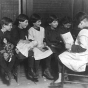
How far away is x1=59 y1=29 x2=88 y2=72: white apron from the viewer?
4098 millimetres

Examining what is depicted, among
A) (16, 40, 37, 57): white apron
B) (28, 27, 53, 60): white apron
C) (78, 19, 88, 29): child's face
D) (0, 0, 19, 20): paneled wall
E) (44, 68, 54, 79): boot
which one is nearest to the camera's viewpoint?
(78, 19, 88, 29): child's face

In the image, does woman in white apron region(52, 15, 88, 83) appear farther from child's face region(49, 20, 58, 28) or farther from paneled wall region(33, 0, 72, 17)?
paneled wall region(33, 0, 72, 17)

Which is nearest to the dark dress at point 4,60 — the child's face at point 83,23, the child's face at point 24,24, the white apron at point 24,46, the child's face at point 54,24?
the white apron at point 24,46

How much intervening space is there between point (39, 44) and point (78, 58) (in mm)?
1057

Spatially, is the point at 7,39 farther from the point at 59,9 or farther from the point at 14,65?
the point at 59,9

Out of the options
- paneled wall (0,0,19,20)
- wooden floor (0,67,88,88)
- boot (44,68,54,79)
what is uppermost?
paneled wall (0,0,19,20)

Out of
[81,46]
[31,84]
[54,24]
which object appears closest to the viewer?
[81,46]

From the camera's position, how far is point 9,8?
5.40m

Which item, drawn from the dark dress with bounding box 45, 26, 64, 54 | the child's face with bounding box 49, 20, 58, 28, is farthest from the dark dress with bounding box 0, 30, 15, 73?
the child's face with bounding box 49, 20, 58, 28

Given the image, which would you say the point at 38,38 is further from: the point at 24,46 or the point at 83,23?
the point at 83,23

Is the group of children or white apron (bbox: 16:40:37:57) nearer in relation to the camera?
the group of children

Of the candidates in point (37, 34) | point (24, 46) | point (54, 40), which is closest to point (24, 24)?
point (37, 34)

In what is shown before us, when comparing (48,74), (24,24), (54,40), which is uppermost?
(24,24)

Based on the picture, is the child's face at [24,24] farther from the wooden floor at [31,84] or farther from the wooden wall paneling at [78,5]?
the wooden wall paneling at [78,5]
